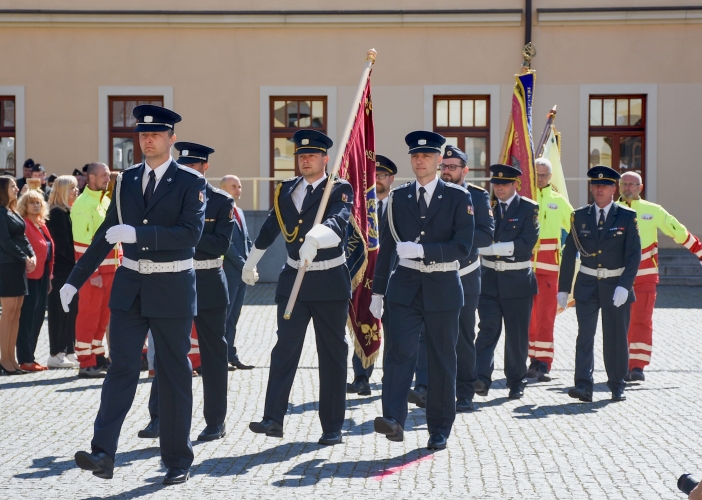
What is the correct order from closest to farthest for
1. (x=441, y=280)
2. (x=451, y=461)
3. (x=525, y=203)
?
(x=451, y=461)
(x=441, y=280)
(x=525, y=203)

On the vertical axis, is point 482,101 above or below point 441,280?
above

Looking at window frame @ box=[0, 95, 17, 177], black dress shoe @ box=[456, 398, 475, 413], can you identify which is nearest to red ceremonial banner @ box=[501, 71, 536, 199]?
black dress shoe @ box=[456, 398, 475, 413]

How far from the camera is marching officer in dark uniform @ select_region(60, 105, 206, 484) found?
6.38 m

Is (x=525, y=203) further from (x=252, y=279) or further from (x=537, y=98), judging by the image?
(x=537, y=98)

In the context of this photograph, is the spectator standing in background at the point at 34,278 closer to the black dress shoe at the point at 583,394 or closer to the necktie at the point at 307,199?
the necktie at the point at 307,199

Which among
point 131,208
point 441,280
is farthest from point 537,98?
point 131,208

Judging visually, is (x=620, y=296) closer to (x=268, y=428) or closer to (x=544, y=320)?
(x=544, y=320)

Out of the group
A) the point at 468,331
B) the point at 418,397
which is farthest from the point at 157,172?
the point at 418,397

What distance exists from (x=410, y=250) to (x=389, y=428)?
1.12 metres

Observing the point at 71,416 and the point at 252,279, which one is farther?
the point at 71,416

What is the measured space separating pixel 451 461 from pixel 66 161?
52.5 feet

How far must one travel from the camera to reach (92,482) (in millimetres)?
6309

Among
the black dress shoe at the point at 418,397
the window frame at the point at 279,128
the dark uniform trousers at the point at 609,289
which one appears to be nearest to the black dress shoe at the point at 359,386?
the black dress shoe at the point at 418,397

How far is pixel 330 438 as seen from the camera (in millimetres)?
7543
